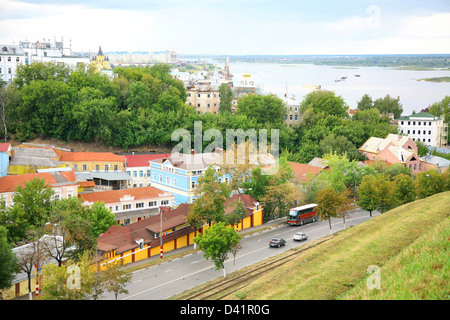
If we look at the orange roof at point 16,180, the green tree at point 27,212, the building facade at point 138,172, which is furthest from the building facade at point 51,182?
the building facade at point 138,172

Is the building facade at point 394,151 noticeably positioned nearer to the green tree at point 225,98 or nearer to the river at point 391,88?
the green tree at point 225,98

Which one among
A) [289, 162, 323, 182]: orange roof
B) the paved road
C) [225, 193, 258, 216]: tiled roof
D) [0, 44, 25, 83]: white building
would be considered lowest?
the paved road

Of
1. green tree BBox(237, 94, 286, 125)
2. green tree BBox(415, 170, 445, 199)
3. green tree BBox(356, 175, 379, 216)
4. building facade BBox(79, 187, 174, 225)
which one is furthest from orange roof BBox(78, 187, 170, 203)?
green tree BBox(237, 94, 286, 125)

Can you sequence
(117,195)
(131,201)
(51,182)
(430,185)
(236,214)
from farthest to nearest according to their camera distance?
(430,185)
(131,201)
(117,195)
(51,182)
(236,214)

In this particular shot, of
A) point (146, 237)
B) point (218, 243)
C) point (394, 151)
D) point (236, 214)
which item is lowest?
point (146, 237)

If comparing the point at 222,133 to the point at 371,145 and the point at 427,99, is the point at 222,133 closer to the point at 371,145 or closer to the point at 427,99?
the point at 371,145

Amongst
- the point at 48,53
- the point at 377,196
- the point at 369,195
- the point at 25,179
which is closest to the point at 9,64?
the point at 48,53

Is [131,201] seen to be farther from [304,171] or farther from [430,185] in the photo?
[430,185]

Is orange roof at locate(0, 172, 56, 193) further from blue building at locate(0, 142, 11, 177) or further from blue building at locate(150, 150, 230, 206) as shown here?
blue building at locate(150, 150, 230, 206)
